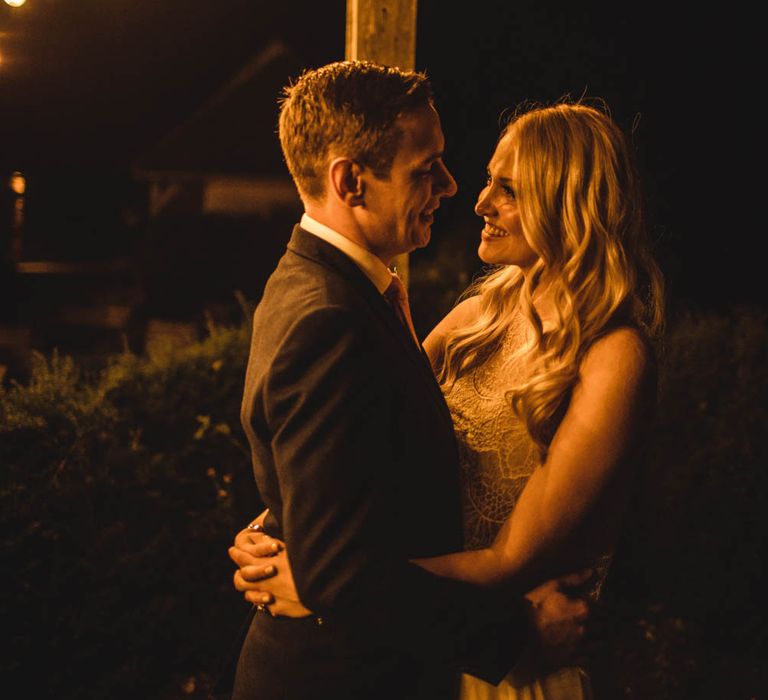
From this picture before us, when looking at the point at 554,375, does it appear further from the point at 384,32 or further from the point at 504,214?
the point at 384,32

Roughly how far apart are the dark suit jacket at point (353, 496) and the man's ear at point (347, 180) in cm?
13

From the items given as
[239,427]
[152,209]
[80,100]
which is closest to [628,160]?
[239,427]

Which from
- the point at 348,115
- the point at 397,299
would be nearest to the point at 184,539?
the point at 397,299

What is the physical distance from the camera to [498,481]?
229 centimetres

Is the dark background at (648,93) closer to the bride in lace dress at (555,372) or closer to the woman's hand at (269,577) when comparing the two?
the bride in lace dress at (555,372)

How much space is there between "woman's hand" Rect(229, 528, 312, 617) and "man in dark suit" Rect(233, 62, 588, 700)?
1.3 inches

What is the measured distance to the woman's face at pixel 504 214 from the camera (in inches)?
94.8

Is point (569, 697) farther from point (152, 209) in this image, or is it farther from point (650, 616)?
point (152, 209)

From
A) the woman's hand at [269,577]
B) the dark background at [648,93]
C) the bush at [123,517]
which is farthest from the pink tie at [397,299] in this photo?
the dark background at [648,93]

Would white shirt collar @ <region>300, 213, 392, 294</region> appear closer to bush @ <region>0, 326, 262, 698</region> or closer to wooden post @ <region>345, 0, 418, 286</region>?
wooden post @ <region>345, 0, 418, 286</region>

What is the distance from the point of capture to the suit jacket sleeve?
1579 mm

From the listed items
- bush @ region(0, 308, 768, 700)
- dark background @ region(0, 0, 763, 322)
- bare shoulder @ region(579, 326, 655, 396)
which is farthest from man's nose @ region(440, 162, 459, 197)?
dark background @ region(0, 0, 763, 322)

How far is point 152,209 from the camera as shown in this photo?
2420 cm

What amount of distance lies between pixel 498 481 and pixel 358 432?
2.67 ft
